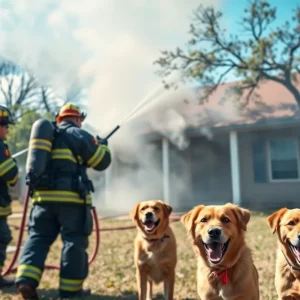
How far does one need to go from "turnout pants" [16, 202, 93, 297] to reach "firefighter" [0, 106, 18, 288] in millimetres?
560

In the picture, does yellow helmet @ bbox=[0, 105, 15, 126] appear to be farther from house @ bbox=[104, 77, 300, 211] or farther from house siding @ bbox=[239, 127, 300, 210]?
house siding @ bbox=[239, 127, 300, 210]

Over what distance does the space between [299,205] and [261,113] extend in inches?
130

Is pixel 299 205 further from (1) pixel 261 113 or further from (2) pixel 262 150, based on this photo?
(1) pixel 261 113

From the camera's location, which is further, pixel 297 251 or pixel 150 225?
pixel 150 225

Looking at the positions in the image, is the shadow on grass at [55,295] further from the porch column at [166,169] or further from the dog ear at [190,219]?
the porch column at [166,169]

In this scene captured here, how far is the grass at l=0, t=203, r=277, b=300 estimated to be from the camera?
3.88m

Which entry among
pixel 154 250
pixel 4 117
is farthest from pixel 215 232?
pixel 4 117

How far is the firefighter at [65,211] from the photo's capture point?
3.63m

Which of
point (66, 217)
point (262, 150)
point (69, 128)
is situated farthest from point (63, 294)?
point (262, 150)

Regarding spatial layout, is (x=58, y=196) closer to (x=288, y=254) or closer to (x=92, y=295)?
(x=92, y=295)

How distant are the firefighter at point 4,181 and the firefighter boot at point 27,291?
32.7 inches

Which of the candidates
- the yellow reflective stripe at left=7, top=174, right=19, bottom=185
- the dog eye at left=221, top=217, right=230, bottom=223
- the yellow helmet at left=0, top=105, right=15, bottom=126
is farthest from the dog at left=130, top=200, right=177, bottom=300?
the yellow helmet at left=0, top=105, right=15, bottom=126

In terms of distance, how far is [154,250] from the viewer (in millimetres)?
3418

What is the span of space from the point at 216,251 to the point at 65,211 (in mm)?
1760
